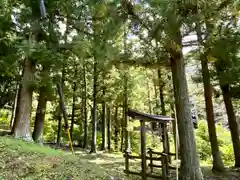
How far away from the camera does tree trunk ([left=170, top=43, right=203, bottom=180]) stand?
21.7 ft

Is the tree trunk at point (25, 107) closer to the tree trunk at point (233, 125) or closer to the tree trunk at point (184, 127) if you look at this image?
the tree trunk at point (184, 127)

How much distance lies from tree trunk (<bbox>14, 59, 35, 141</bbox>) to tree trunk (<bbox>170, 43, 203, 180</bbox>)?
5280 mm

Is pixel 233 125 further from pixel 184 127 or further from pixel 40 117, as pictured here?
pixel 40 117

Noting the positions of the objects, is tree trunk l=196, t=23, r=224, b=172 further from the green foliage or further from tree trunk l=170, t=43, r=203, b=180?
the green foliage

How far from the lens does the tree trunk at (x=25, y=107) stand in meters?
8.54

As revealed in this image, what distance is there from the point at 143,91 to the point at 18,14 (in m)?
8.86

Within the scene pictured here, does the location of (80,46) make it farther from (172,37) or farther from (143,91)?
(143,91)

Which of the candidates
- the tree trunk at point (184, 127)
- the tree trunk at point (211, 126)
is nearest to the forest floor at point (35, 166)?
the tree trunk at point (184, 127)

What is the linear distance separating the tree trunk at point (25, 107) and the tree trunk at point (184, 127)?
528 cm

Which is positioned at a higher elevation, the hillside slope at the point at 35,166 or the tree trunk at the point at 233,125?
the tree trunk at the point at 233,125

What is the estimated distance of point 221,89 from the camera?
10.4 meters

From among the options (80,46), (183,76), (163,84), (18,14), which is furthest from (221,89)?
(18,14)

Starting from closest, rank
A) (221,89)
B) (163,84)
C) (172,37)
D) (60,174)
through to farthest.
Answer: (60,174) < (172,37) < (221,89) < (163,84)

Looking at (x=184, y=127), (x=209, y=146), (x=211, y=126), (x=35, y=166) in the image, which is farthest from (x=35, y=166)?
(x=209, y=146)
